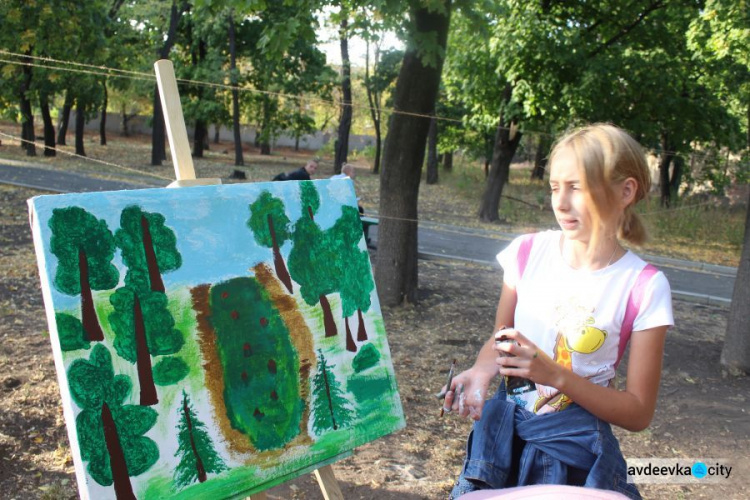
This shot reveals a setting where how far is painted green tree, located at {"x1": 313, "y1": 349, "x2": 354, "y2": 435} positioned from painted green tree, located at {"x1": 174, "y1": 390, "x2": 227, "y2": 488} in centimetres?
35

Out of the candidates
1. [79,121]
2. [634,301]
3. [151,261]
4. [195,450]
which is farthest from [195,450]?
[79,121]

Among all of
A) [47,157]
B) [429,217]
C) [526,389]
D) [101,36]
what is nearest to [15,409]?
[526,389]

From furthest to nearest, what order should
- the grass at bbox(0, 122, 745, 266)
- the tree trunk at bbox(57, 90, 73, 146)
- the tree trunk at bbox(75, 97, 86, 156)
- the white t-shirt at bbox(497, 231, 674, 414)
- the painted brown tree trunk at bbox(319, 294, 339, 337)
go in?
1. the tree trunk at bbox(75, 97, 86, 156)
2. the tree trunk at bbox(57, 90, 73, 146)
3. the grass at bbox(0, 122, 745, 266)
4. the painted brown tree trunk at bbox(319, 294, 339, 337)
5. the white t-shirt at bbox(497, 231, 674, 414)

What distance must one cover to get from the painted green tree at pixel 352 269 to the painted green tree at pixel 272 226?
0.20 meters

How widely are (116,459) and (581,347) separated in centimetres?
122

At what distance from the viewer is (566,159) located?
1600mm

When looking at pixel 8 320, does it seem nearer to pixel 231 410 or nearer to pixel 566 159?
pixel 231 410

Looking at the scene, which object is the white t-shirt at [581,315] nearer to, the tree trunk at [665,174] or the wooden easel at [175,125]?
the wooden easel at [175,125]

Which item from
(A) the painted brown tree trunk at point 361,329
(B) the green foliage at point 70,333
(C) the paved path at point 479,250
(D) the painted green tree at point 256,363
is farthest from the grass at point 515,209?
(B) the green foliage at point 70,333

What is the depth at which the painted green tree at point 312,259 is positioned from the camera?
2.29m

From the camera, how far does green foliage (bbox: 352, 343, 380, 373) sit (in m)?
2.35

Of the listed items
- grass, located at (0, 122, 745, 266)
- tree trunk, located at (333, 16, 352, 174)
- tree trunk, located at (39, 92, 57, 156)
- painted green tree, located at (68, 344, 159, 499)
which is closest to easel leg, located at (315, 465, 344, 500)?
painted green tree, located at (68, 344, 159, 499)

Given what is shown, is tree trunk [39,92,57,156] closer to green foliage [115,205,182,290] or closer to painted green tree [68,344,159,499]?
green foliage [115,205,182,290]

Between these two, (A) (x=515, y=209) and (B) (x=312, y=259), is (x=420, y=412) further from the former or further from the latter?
(A) (x=515, y=209)
